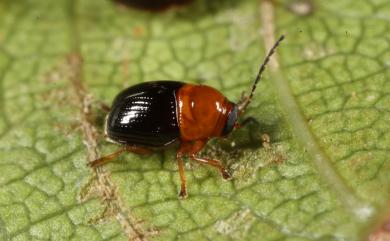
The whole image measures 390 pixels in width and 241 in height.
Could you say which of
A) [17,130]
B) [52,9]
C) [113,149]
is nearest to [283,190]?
[113,149]

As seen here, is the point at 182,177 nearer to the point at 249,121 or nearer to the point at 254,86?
the point at 249,121

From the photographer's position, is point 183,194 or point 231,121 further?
point 231,121

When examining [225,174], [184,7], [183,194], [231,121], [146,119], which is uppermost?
[184,7]

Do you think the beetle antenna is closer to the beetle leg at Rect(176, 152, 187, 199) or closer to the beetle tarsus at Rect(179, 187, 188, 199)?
the beetle leg at Rect(176, 152, 187, 199)

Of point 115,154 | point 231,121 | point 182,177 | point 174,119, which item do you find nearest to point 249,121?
point 231,121

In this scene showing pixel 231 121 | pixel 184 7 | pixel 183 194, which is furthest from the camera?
pixel 184 7

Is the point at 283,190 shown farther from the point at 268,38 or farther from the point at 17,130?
the point at 17,130

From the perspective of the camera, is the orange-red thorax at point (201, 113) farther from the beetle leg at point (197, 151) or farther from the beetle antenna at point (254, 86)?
the beetle antenna at point (254, 86)

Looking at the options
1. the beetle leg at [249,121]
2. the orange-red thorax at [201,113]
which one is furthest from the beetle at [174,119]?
the beetle leg at [249,121]
